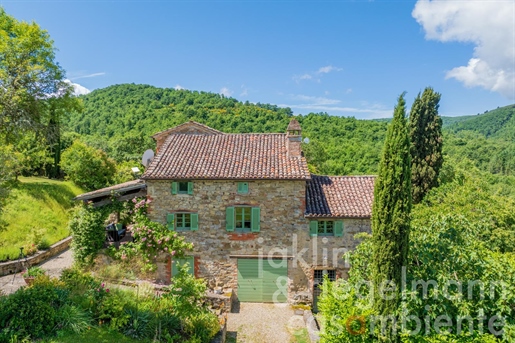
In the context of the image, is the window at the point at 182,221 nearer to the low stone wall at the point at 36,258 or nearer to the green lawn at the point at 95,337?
the green lawn at the point at 95,337

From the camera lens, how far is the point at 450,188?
957 inches

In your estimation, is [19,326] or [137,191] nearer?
[19,326]

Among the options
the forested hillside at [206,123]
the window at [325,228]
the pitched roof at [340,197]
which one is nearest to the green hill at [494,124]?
the forested hillside at [206,123]

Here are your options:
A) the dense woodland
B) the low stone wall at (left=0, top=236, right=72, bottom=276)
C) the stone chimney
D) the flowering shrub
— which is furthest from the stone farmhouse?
the dense woodland

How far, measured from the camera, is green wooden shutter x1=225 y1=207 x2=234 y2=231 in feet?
55.3

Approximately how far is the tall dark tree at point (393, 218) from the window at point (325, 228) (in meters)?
6.02

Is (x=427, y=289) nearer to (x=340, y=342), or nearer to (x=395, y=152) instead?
(x=340, y=342)

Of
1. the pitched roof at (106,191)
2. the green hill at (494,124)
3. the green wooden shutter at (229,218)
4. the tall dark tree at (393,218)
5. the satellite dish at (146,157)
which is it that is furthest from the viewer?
the green hill at (494,124)

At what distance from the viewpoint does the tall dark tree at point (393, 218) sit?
407 inches

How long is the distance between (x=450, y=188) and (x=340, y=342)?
1913 cm

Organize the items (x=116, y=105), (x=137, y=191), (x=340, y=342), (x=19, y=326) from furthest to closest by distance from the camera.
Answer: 1. (x=116, y=105)
2. (x=137, y=191)
3. (x=340, y=342)
4. (x=19, y=326)

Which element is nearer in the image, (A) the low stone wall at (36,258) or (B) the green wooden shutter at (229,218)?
(A) the low stone wall at (36,258)

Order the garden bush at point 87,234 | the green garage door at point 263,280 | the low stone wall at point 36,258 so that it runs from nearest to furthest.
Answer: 1. the low stone wall at point 36,258
2. the garden bush at point 87,234
3. the green garage door at point 263,280

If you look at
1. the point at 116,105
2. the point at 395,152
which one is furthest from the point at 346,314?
the point at 116,105
